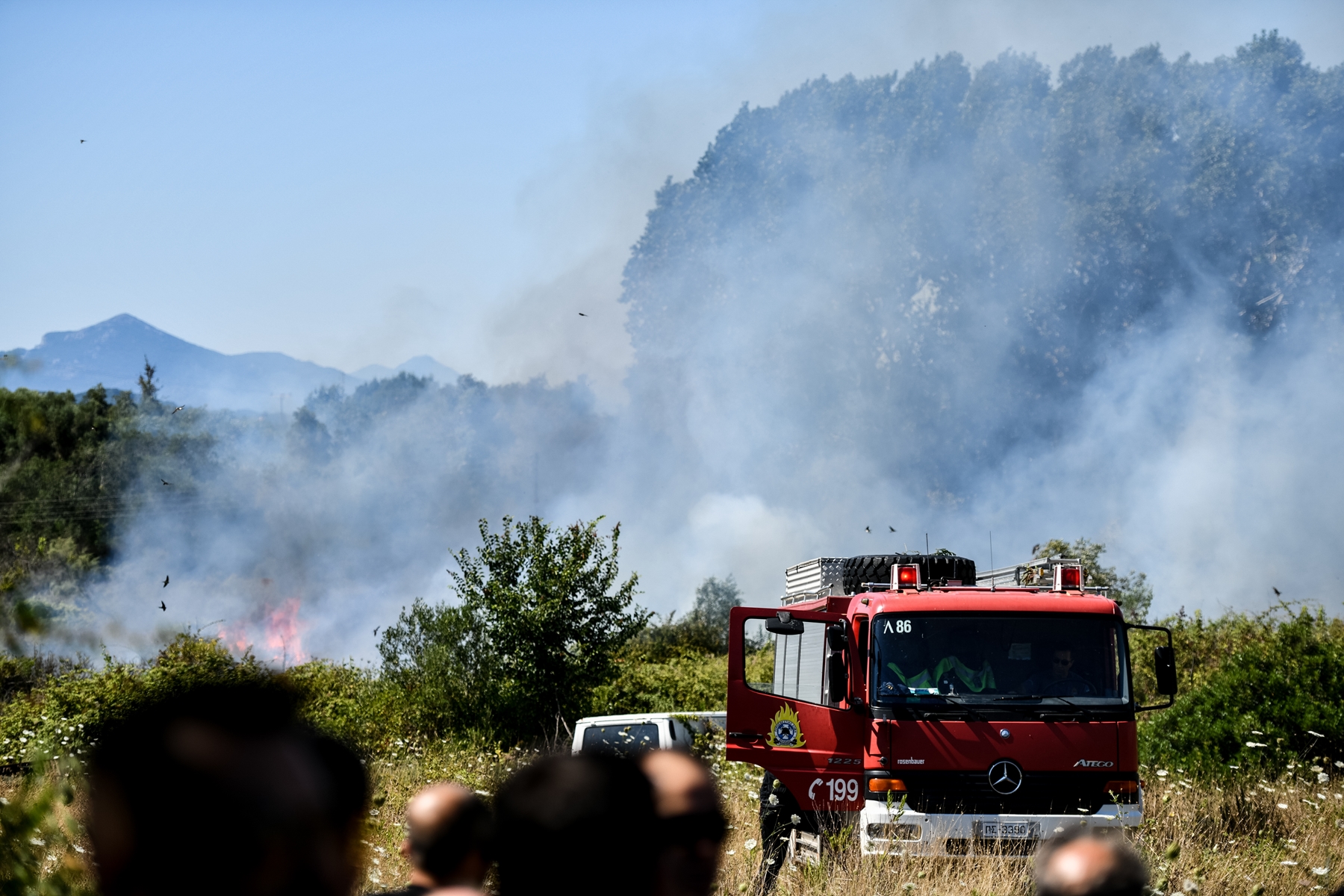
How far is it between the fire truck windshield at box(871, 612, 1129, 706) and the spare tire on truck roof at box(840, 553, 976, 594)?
1.36 meters

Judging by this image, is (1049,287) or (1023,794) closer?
(1023,794)

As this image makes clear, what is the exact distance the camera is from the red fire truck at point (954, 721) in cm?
744

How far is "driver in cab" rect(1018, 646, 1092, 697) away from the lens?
7711 millimetres

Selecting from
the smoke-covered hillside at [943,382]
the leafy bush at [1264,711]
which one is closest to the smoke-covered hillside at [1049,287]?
the smoke-covered hillside at [943,382]

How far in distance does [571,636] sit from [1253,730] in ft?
33.5

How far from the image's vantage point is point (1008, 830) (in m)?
7.32

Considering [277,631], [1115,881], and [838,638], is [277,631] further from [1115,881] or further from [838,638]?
[1115,881]

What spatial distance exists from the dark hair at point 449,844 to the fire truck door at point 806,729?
Result: 546cm

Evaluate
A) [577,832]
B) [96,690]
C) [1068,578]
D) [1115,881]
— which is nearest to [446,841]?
[577,832]

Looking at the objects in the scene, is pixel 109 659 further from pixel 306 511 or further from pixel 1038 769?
pixel 306 511

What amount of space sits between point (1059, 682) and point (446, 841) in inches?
245

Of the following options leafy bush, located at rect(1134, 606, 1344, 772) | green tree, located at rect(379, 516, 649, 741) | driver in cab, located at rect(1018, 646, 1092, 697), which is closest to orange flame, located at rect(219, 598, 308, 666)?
green tree, located at rect(379, 516, 649, 741)

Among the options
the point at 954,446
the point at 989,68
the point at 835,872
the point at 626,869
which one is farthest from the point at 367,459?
the point at 626,869

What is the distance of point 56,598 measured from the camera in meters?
28.6
